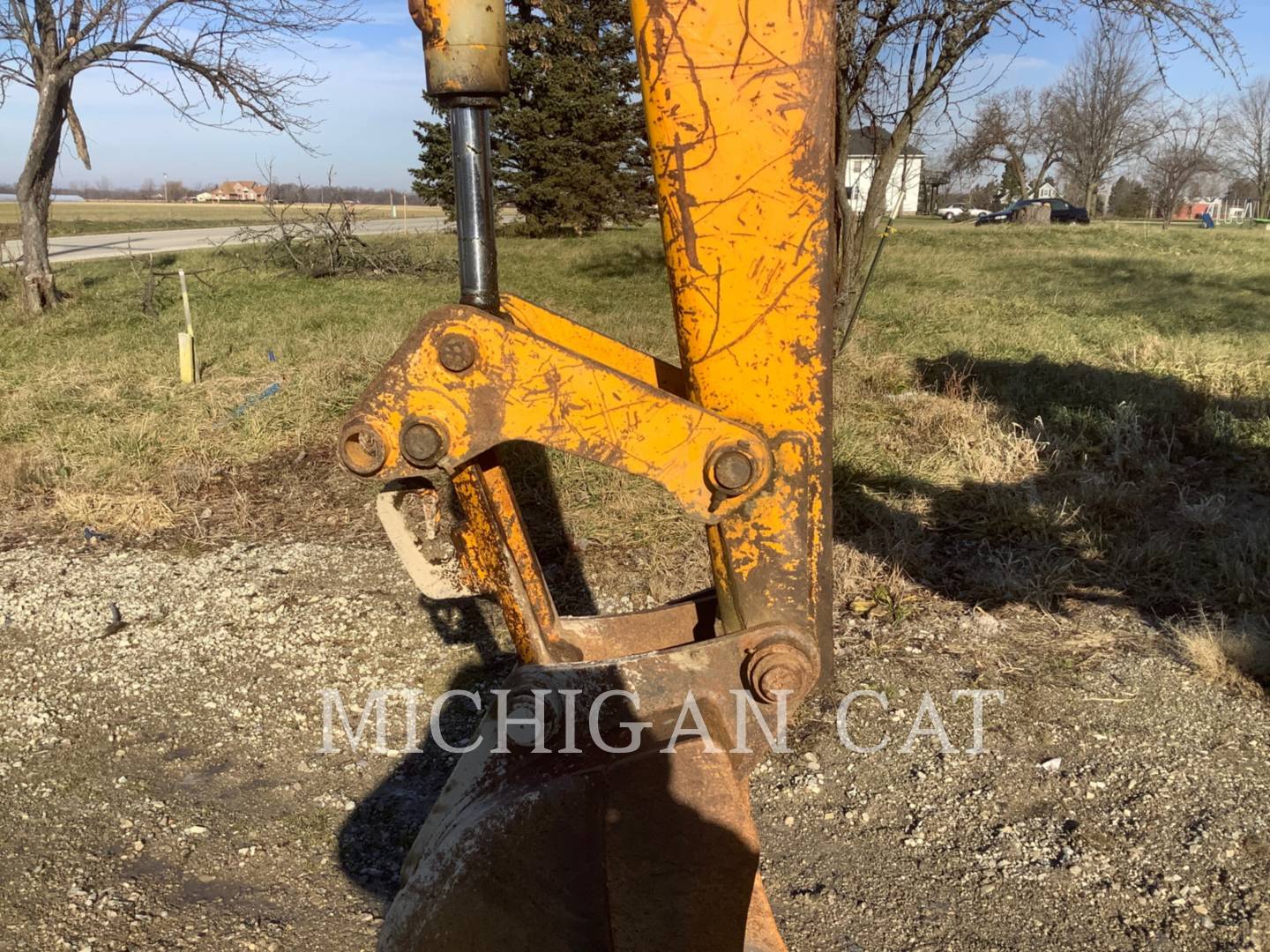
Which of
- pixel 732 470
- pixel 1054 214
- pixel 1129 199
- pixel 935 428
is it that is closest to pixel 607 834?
pixel 732 470

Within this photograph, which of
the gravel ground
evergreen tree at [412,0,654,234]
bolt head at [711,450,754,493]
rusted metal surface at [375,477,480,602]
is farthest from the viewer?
evergreen tree at [412,0,654,234]

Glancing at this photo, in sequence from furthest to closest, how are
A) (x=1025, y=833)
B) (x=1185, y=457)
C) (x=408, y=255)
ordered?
(x=408, y=255), (x=1185, y=457), (x=1025, y=833)

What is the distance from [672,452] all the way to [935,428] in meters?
4.84

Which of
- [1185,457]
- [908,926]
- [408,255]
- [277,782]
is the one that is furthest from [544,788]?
[408,255]

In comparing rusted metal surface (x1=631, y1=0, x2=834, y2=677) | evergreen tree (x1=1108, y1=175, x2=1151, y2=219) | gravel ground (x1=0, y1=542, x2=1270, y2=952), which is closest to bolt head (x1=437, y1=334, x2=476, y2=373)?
rusted metal surface (x1=631, y1=0, x2=834, y2=677)

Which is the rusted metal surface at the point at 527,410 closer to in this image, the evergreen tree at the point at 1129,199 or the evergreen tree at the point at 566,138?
the evergreen tree at the point at 566,138

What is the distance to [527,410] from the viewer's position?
1837 millimetres

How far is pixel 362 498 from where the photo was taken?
5.52 meters

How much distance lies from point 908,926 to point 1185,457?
446 cm

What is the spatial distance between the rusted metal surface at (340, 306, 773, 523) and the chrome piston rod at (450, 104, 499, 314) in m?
0.22

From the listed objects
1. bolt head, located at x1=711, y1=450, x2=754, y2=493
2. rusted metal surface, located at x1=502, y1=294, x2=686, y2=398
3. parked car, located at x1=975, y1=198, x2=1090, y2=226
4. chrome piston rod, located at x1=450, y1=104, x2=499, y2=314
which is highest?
parked car, located at x1=975, y1=198, x2=1090, y2=226

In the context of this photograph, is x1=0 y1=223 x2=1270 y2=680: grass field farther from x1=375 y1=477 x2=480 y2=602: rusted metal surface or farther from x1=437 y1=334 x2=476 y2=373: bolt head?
x1=437 y1=334 x2=476 y2=373: bolt head

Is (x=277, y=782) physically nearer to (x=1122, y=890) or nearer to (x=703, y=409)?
(x=703, y=409)

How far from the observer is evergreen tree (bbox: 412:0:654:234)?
84.3ft
